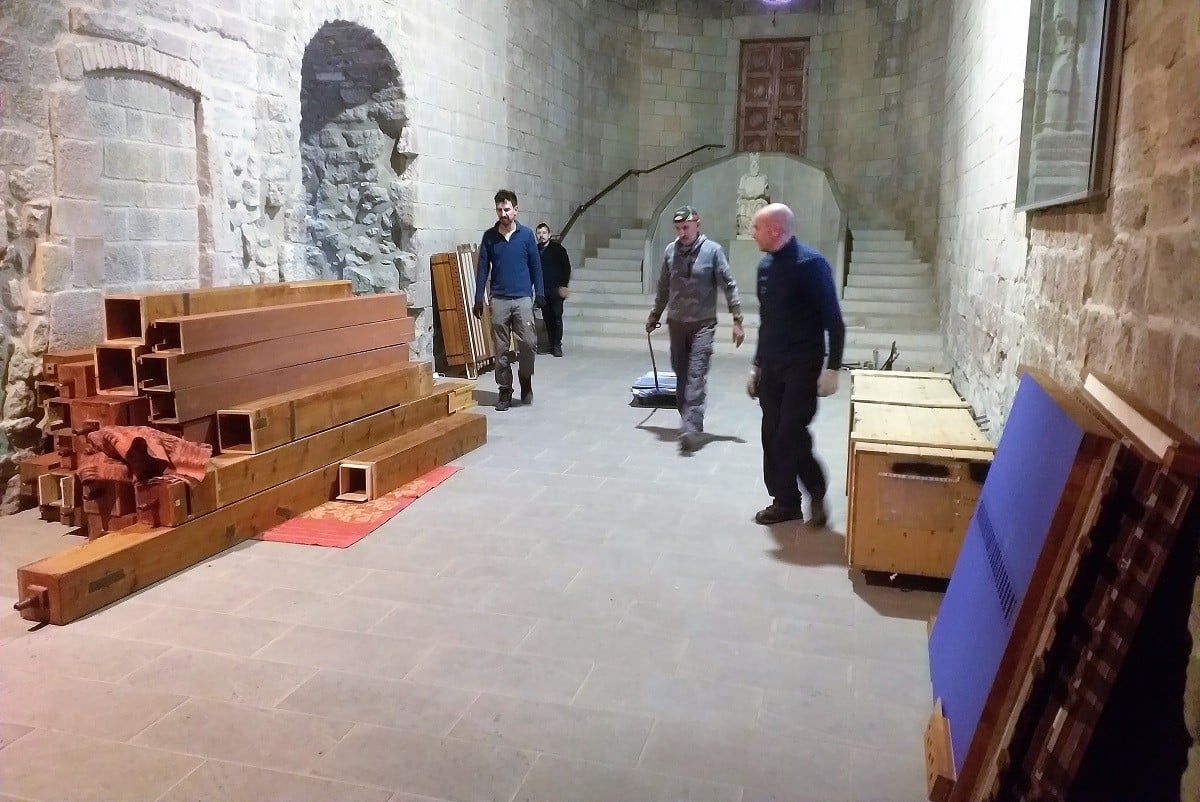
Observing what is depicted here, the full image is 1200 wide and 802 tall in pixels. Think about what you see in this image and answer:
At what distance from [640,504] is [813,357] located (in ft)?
3.94

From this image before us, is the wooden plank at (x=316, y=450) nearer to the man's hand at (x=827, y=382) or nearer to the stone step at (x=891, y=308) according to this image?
the man's hand at (x=827, y=382)

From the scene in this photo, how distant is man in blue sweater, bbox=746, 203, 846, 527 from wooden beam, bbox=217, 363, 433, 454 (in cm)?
223

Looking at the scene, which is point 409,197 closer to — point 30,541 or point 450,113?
point 450,113

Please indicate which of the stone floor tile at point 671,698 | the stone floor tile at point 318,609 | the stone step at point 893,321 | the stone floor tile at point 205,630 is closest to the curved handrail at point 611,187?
the stone step at point 893,321

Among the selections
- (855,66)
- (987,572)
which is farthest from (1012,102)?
(855,66)

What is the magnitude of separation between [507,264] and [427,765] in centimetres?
513

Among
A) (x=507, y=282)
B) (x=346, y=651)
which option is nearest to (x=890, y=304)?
(x=507, y=282)

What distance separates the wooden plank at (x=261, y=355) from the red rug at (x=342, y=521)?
759 mm

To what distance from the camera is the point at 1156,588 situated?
5.49ft

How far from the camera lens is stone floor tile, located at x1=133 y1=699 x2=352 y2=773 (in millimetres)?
2436

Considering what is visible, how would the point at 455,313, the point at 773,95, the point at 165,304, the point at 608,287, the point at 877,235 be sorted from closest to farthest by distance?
the point at 165,304, the point at 455,313, the point at 608,287, the point at 877,235, the point at 773,95

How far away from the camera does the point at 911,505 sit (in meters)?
3.60

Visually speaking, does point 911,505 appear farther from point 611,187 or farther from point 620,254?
point 611,187

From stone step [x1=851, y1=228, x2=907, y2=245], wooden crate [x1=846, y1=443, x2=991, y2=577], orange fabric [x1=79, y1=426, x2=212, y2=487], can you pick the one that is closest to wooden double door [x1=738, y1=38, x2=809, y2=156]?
stone step [x1=851, y1=228, x2=907, y2=245]
